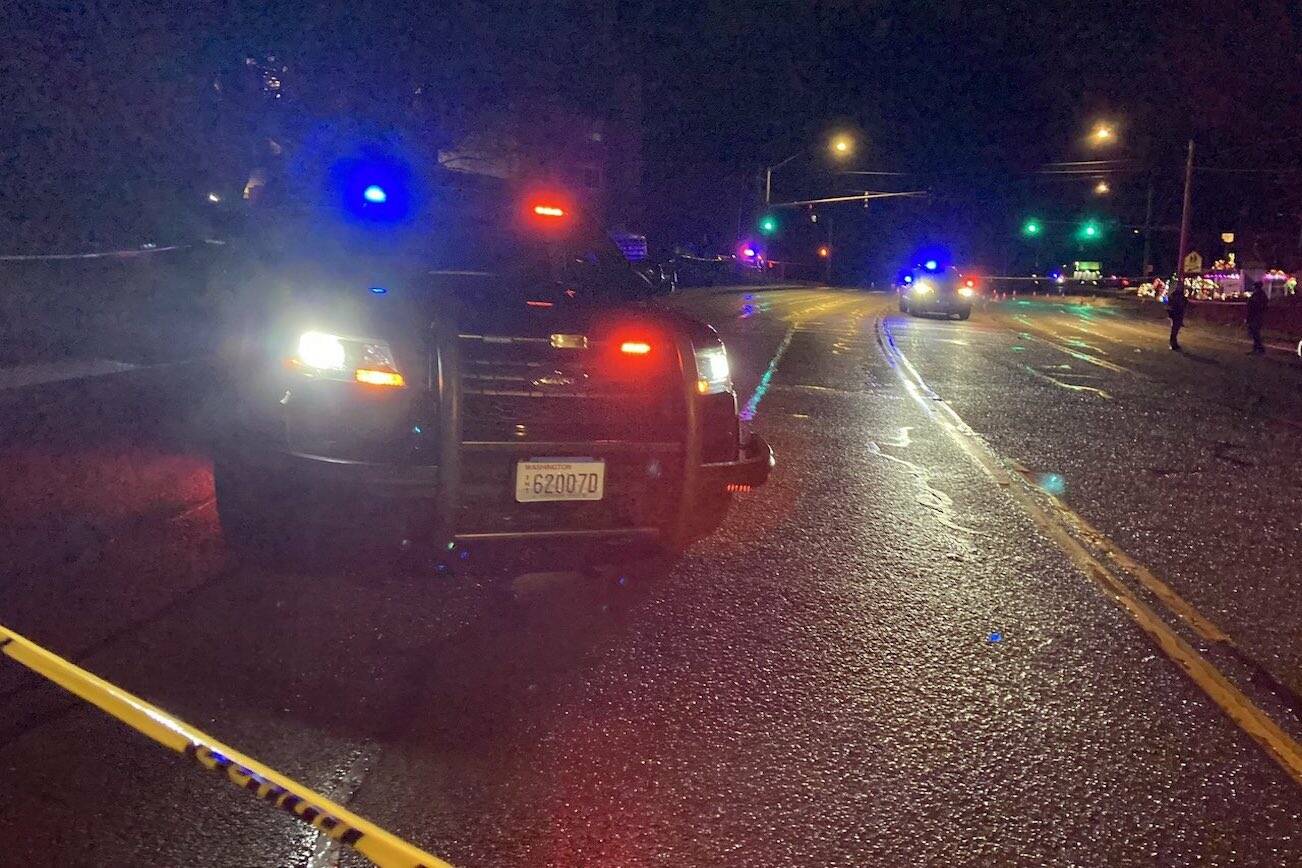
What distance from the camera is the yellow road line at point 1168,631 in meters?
4.02

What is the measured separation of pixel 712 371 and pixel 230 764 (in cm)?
279

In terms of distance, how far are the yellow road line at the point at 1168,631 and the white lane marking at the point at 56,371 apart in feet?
29.2

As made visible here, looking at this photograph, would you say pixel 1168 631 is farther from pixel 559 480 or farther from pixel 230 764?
pixel 230 764

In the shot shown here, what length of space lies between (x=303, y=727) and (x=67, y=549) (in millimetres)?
2782

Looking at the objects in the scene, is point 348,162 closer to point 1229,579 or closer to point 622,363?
point 622,363

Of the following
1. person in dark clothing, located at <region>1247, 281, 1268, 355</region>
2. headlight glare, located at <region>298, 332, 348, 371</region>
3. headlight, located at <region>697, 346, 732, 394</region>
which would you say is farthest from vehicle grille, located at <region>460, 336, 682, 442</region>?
person in dark clothing, located at <region>1247, 281, 1268, 355</region>

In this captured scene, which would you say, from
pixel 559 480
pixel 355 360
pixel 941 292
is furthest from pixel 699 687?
pixel 941 292

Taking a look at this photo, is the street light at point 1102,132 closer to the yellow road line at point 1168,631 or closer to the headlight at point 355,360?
the yellow road line at point 1168,631

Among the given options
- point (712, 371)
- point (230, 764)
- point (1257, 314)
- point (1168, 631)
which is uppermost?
point (712, 371)

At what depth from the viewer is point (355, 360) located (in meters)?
4.56

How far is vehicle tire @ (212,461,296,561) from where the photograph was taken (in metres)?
4.75

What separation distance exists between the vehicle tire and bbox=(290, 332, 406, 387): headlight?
0.54 meters

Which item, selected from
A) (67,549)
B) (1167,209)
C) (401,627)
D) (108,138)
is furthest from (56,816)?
(1167,209)

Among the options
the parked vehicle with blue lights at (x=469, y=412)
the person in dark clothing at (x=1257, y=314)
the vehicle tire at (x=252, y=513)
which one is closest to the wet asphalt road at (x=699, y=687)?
the vehicle tire at (x=252, y=513)
